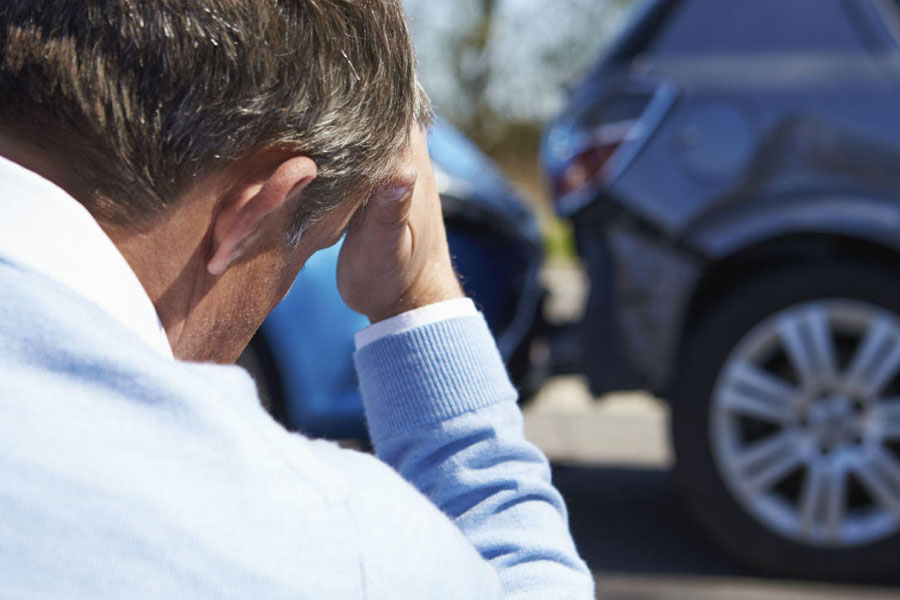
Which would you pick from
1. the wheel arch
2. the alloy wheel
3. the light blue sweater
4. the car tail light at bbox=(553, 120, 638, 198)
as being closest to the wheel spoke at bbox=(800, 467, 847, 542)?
the alloy wheel

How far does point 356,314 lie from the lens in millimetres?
2949

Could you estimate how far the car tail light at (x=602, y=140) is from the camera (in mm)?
3082

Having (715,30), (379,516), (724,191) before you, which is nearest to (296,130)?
(379,516)

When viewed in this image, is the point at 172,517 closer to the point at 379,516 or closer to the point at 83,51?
the point at 379,516

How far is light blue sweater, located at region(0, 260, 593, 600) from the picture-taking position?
56 cm

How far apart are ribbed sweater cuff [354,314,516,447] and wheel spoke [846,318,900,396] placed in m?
2.19

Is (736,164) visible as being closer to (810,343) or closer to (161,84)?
(810,343)

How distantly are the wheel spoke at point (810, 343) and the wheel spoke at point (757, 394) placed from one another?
0.06 meters

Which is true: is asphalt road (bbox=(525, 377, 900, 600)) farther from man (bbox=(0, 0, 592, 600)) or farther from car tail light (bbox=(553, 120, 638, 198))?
man (bbox=(0, 0, 592, 600))

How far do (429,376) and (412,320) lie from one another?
0.26ft

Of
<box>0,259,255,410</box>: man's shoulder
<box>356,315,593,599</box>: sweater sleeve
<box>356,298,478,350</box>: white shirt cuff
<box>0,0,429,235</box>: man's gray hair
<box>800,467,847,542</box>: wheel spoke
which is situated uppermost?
<box>0,0,429,235</box>: man's gray hair

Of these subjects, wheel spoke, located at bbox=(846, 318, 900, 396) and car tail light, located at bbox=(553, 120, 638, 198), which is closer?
wheel spoke, located at bbox=(846, 318, 900, 396)

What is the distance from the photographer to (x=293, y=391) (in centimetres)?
317

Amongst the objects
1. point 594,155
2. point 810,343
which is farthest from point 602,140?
Result: point 810,343
